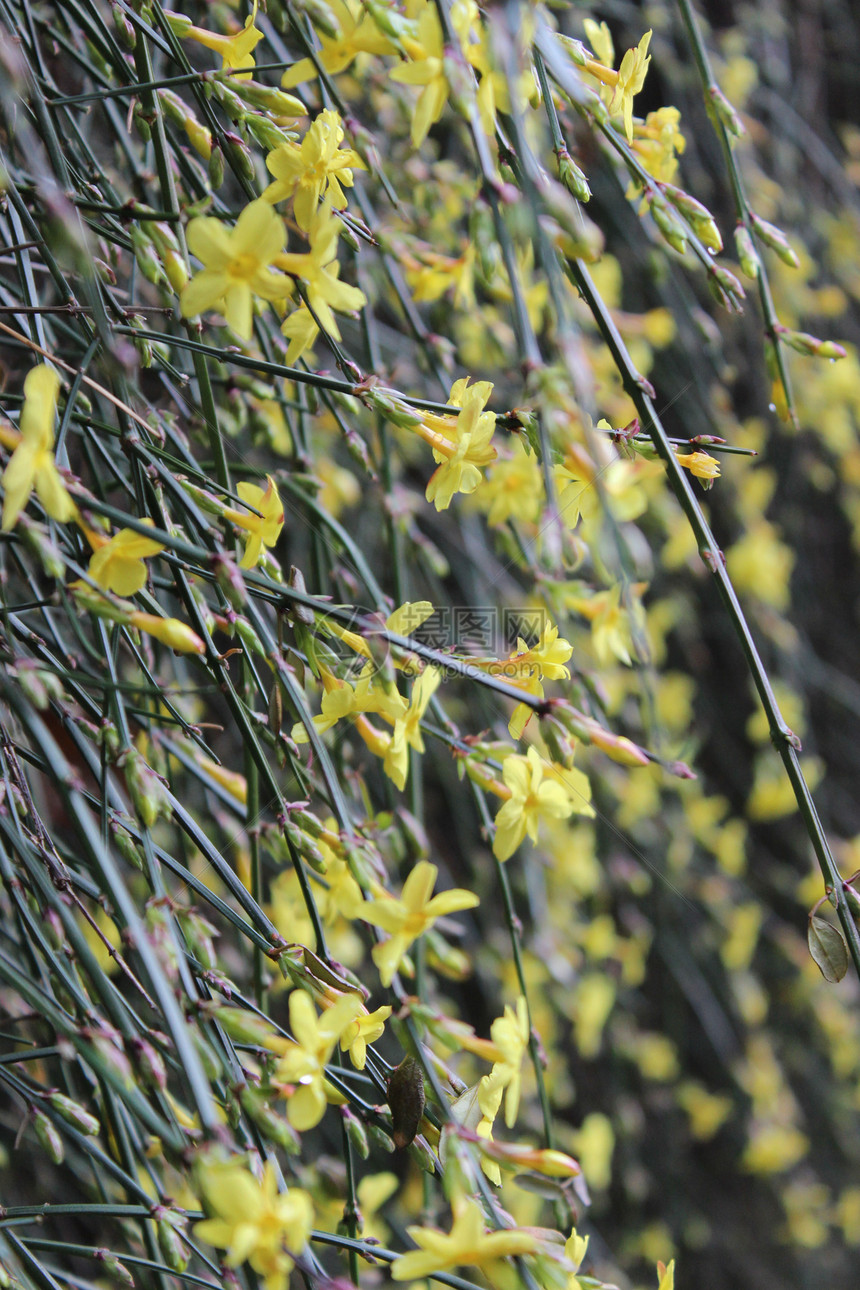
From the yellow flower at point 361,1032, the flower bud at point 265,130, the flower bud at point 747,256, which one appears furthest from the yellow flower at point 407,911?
the flower bud at point 747,256

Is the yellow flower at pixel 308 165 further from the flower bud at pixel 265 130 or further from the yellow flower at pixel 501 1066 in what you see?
the yellow flower at pixel 501 1066

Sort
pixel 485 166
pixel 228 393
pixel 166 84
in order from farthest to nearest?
pixel 228 393
pixel 166 84
pixel 485 166

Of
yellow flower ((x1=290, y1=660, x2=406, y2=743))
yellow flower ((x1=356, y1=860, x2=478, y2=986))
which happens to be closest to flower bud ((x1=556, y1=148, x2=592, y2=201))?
yellow flower ((x1=290, y1=660, x2=406, y2=743))

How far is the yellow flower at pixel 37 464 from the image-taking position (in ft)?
1.61

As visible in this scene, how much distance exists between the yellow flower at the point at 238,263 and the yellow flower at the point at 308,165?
4 centimetres

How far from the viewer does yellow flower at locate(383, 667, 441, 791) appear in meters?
0.62

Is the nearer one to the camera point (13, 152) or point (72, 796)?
point (72, 796)

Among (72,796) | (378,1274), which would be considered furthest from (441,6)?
(378,1274)

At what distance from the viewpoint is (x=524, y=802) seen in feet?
2.15

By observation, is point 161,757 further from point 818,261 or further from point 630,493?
point 818,261

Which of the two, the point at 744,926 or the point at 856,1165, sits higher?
the point at 744,926

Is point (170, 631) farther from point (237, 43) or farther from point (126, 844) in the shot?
point (237, 43)

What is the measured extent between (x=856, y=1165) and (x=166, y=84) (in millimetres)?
2669

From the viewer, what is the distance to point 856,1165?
7.36ft
